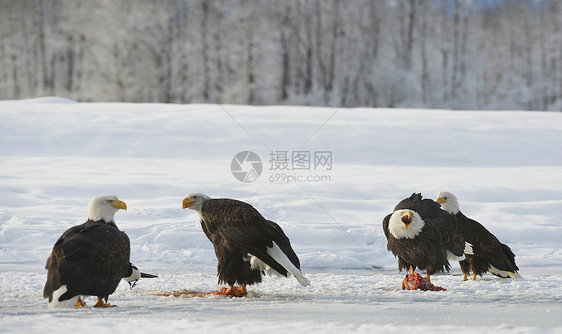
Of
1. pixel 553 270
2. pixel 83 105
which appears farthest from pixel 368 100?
pixel 553 270

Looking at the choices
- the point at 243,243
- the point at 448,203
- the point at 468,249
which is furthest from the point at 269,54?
the point at 243,243

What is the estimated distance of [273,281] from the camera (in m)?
6.93

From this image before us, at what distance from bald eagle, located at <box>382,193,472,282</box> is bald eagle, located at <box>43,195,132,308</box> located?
2414mm

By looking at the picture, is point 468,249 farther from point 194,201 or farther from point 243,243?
point 194,201

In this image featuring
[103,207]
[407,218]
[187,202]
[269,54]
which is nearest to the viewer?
[103,207]

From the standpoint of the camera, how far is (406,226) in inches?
251

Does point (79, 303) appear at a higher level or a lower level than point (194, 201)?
lower

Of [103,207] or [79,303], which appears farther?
[103,207]

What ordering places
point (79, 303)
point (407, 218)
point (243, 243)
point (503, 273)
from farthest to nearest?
point (503, 273)
point (407, 218)
point (243, 243)
point (79, 303)

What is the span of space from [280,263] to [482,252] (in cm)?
236

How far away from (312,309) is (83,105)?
51.9 feet

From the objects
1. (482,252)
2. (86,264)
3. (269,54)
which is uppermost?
(269,54)

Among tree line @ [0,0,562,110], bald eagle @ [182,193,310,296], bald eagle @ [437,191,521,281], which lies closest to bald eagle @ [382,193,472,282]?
bald eagle @ [437,191,521,281]

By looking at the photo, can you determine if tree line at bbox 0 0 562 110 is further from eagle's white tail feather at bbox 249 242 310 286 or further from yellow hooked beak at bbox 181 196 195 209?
eagle's white tail feather at bbox 249 242 310 286
